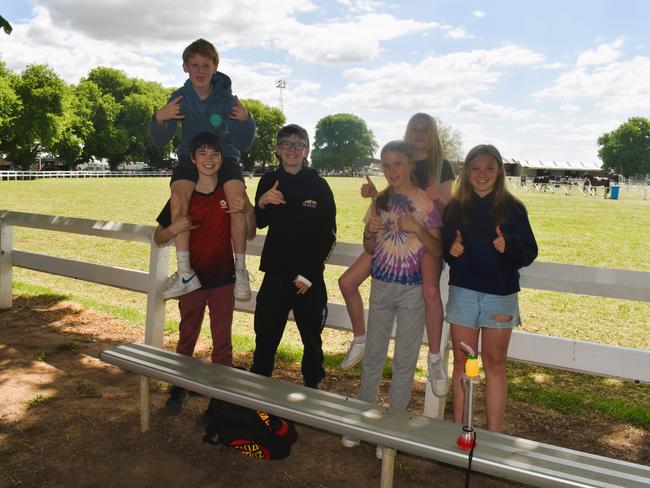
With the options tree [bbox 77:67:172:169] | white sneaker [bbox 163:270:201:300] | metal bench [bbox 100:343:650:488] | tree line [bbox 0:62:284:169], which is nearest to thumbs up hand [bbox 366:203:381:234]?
metal bench [bbox 100:343:650:488]

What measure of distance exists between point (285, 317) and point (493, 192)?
1.58 m

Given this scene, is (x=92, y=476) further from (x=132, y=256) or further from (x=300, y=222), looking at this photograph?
(x=132, y=256)

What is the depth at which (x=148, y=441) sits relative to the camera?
12.5 ft

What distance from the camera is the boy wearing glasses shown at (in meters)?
3.66

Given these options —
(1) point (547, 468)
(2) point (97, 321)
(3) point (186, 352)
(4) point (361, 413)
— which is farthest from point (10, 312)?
(1) point (547, 468)

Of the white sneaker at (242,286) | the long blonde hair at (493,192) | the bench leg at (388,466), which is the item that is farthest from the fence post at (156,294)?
the bench leg at (388,466)

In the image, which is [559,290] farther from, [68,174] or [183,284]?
[68,174]

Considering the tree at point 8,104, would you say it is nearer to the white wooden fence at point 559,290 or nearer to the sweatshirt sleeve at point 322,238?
the white wooden fence at point 559,290

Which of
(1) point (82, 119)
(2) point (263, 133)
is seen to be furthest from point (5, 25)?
(2) point (263, 133)

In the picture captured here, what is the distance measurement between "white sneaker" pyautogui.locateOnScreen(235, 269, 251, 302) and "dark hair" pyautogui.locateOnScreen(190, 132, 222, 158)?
86cm

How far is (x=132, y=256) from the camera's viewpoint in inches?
448

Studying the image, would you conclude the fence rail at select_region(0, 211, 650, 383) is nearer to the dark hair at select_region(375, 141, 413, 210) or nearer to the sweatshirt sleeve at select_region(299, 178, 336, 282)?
the sweatshirt sleeve at select_region(299, 178, 336, 282)

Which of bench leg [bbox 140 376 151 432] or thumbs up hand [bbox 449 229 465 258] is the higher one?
Result: thumbs up hand [bbox 449 229 465 258]

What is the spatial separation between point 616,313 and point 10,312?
309 inches
